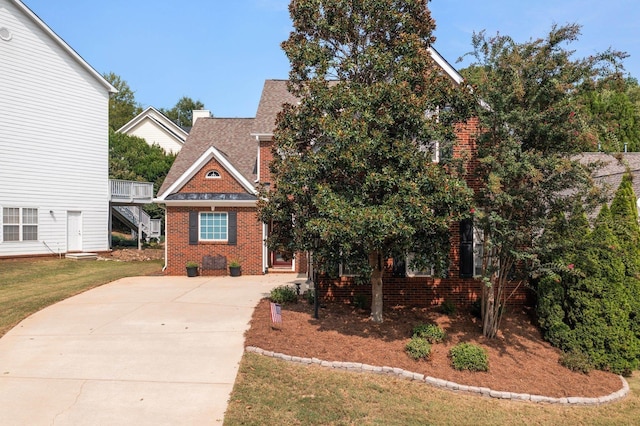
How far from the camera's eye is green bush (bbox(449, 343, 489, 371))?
9055mm

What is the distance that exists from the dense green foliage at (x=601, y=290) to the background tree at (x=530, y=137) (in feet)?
2.05

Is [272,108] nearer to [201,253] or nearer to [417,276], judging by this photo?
[201,253]

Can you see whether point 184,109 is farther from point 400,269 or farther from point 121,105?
point 400,269

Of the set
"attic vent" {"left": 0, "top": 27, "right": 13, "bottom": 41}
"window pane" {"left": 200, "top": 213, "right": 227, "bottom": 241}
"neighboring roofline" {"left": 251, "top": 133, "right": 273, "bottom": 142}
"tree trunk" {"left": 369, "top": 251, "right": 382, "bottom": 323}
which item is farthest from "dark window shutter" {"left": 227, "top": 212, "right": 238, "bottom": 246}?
"attic vent" {"left": 0, "top": 27, "right": 13, "bottom": 41}

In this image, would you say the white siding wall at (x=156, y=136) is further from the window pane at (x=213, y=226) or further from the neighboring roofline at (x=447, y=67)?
the neighboring roofline at (x=447, y=67)

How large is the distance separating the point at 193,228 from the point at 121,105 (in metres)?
53.1

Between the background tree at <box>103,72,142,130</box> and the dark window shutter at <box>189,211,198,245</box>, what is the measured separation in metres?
45.3

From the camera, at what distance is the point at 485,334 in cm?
1096

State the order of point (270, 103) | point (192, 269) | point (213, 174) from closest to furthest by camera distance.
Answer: point (192, 269) < point (213, 174) < point (270, 103)

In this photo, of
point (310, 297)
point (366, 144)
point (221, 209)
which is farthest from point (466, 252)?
point (221, 209)

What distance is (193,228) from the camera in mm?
18953

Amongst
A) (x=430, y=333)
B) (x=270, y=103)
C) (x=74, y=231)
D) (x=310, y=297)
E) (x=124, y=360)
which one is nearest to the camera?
(x=124, y=360)

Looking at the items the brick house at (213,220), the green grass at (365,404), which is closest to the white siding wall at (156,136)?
the brick house at (213,220)

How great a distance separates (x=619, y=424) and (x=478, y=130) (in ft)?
22.4
